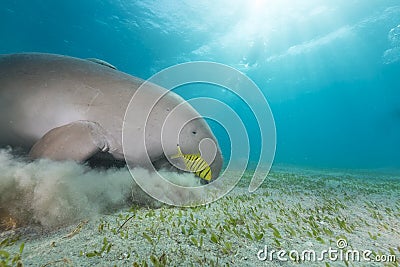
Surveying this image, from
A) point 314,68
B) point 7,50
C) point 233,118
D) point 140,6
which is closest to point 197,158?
point 233,118

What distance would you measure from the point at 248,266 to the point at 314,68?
7330 cm

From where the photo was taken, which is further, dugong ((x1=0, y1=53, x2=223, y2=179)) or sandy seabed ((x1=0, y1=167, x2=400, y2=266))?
dugong ((x1=0, y1=53, x2=223, y2=179))

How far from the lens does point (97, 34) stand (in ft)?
108

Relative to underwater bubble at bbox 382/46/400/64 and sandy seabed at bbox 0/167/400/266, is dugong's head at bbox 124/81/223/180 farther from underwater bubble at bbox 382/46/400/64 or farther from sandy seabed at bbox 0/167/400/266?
underwater bubble at bbox 382/46/400/64

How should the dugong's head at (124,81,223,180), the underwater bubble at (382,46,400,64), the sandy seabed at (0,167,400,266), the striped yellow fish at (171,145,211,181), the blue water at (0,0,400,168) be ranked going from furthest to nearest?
the underwater bubble at (382,46,400,64) < the blue water at (0,0,400,168) < the dugong's head at (124,81,223,180) < the striped yellow fish at (171,145,211,181) < the sandy seabed at (0,167,400,266)

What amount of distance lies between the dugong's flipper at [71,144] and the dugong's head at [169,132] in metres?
0.53

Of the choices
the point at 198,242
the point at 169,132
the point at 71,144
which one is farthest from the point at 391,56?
the point at 71,144

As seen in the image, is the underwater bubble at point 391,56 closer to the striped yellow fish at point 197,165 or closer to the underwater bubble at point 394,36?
the underwater bubble at point 394,36

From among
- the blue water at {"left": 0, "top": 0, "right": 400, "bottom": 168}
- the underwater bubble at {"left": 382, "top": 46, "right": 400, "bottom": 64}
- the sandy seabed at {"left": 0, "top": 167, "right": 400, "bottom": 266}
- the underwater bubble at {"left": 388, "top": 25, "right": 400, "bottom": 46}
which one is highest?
the underwater bubble at {"left": 382, "top": 46, "right": 400, "bottom": 64}

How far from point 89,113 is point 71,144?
2.59 feet

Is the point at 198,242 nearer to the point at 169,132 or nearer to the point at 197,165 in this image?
the point at 197,165

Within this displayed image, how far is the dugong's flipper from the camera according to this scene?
2743mm

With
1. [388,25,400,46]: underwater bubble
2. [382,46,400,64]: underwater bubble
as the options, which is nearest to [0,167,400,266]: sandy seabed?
[388,25,400,46]: underwater bubble

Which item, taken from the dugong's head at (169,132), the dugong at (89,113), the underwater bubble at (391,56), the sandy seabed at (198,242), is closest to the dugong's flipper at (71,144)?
the dugong at (89,113)
